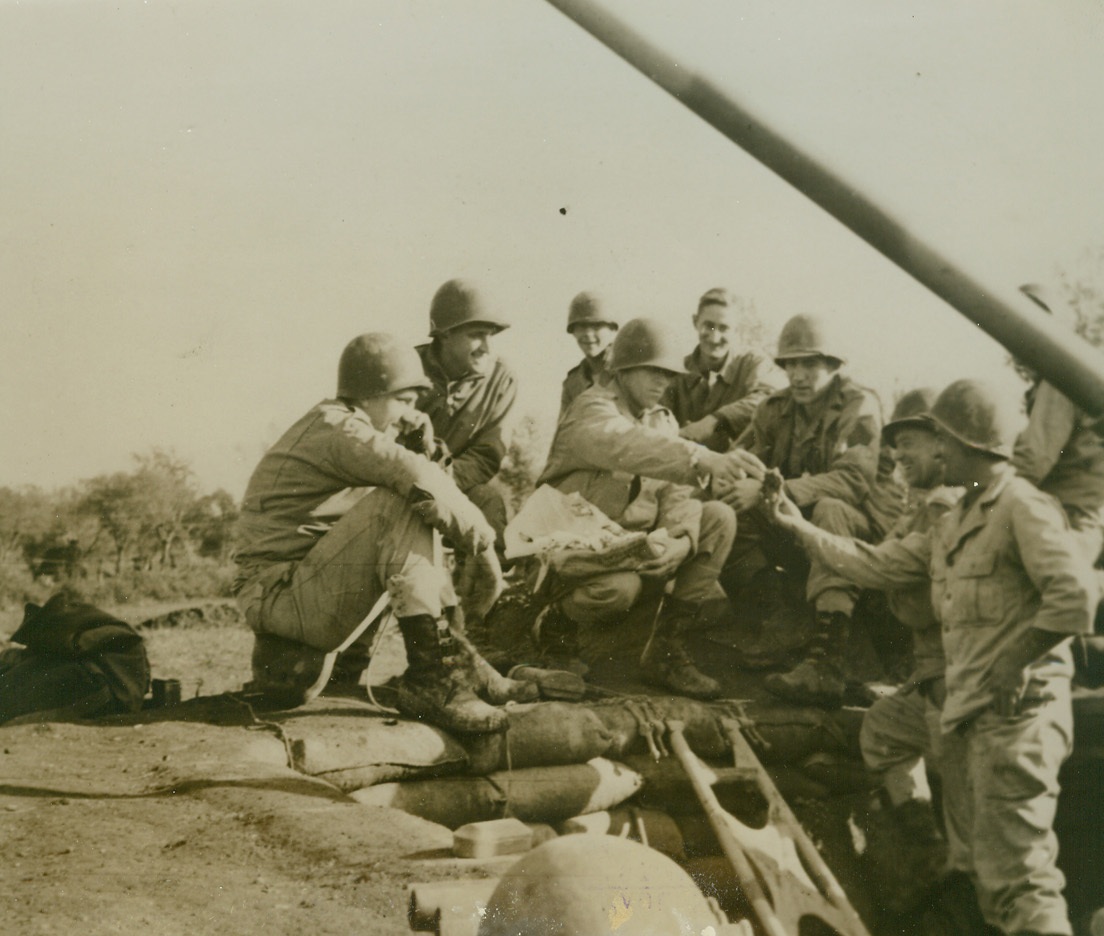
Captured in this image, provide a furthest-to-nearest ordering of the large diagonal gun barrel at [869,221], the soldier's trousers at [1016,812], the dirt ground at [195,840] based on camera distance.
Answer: the large diagonal gun barrel at [869,221], the soldier's trousers at [1016,812], the dirt ground at [195,840]

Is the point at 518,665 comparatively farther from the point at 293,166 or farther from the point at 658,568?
the point at 293,166

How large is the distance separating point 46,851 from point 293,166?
125 inches

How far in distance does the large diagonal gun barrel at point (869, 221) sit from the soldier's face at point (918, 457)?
1.83 ft

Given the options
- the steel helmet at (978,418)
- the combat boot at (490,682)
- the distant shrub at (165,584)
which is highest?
the steel helmet at (978,418)

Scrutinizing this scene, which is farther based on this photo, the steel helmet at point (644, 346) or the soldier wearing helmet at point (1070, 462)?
the steel helmet at point (644, 346)

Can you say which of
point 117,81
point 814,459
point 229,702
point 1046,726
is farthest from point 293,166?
point 1046,726

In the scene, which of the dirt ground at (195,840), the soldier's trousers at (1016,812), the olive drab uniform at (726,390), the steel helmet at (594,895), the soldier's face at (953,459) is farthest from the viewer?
the olive drab uniform at (726,390)

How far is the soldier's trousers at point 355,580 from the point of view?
497cm

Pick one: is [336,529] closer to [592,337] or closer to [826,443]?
[592,337]

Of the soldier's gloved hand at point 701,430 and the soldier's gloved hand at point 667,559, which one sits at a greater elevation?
the soldier's gloved hand at point 701,430

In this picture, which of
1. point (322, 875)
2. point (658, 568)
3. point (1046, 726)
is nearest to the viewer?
point (322, 875)

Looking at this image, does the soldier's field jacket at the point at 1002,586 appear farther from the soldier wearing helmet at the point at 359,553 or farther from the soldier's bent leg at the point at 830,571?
the soldier wearing helmet at the point at 359,553

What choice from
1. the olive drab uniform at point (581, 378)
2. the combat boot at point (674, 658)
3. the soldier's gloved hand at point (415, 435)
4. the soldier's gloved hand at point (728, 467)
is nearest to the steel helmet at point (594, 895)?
the combat boot at point (674, 658)

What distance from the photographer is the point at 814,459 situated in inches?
211
